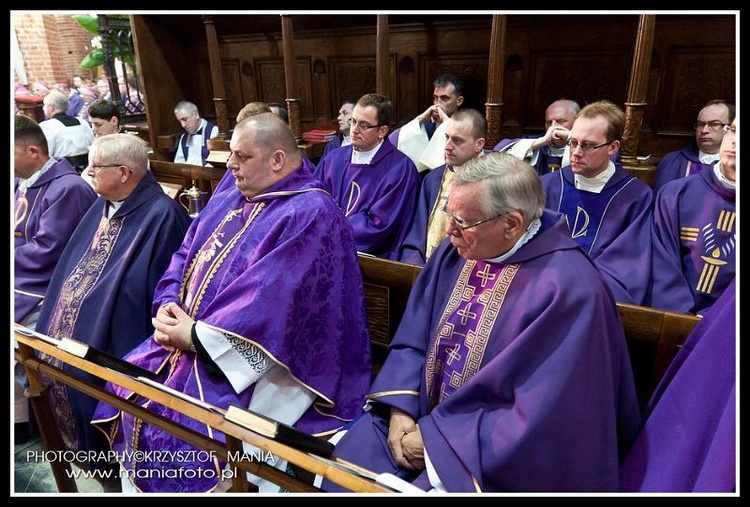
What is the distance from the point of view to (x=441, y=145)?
4402mm

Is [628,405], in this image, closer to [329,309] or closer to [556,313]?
[556,313]

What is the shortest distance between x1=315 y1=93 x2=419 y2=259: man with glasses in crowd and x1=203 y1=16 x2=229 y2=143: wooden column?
2215 millimetres

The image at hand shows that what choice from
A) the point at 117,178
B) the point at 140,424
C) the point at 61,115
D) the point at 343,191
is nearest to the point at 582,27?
the point at 343,191

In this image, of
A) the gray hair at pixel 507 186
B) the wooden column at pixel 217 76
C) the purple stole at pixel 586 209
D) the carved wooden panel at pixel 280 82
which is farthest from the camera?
the carved wooden panel at pixel 280 82

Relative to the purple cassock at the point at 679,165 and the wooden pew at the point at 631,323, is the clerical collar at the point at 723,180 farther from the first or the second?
the purple cassock at the point at 679,165

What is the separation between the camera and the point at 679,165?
13.2 feet

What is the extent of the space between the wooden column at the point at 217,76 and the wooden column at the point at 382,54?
1988 mm

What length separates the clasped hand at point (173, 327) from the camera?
2.31 meters

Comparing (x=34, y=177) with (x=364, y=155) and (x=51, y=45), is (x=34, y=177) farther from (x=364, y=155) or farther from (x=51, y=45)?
(x=51, y=45)

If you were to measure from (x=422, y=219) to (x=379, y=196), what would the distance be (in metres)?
0.50

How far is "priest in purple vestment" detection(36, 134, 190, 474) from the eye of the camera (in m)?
2.78

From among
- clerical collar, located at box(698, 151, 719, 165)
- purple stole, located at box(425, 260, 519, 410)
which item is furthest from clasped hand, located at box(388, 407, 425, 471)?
clerical collar, located at box(698, 151, 719, 165)

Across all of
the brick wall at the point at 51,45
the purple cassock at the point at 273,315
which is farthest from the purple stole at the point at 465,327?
the brick wall at the point at 51,45

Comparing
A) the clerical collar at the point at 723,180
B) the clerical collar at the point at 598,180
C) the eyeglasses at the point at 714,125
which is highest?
the eyeglasses at the point at 714,125
